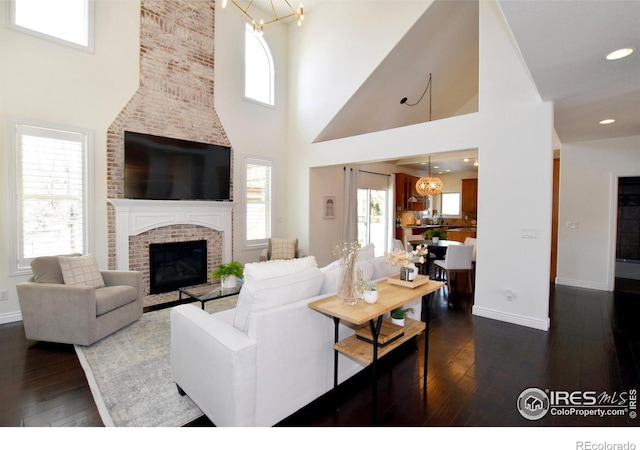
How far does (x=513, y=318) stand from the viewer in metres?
3.96

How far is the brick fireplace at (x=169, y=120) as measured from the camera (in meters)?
4.72

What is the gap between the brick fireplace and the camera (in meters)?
4.72

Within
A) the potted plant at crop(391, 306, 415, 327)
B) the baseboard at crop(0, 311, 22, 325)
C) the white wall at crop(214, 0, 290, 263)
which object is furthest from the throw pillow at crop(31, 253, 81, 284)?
the potted plant at crop(391, 306, 415, 327)

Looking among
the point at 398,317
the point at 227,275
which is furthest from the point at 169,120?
the point at 398,317

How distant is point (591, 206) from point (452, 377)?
17.3 ft

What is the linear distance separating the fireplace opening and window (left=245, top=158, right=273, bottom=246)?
1.08 m

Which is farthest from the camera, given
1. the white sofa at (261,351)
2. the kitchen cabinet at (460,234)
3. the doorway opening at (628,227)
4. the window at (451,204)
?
the window at (451,204)

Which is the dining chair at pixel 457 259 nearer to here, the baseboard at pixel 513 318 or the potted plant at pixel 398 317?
the baseboard at pixel 513 318

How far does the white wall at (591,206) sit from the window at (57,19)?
838 cm

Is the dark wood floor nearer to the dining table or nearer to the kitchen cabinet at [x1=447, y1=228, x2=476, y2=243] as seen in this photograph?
the dining table

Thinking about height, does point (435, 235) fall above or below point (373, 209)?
below

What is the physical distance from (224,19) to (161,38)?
1.35 metres

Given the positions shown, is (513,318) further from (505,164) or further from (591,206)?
(591,206)

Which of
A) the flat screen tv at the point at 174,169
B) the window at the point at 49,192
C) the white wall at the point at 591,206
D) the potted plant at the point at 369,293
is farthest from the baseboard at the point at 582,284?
the window at the point at 49,192
